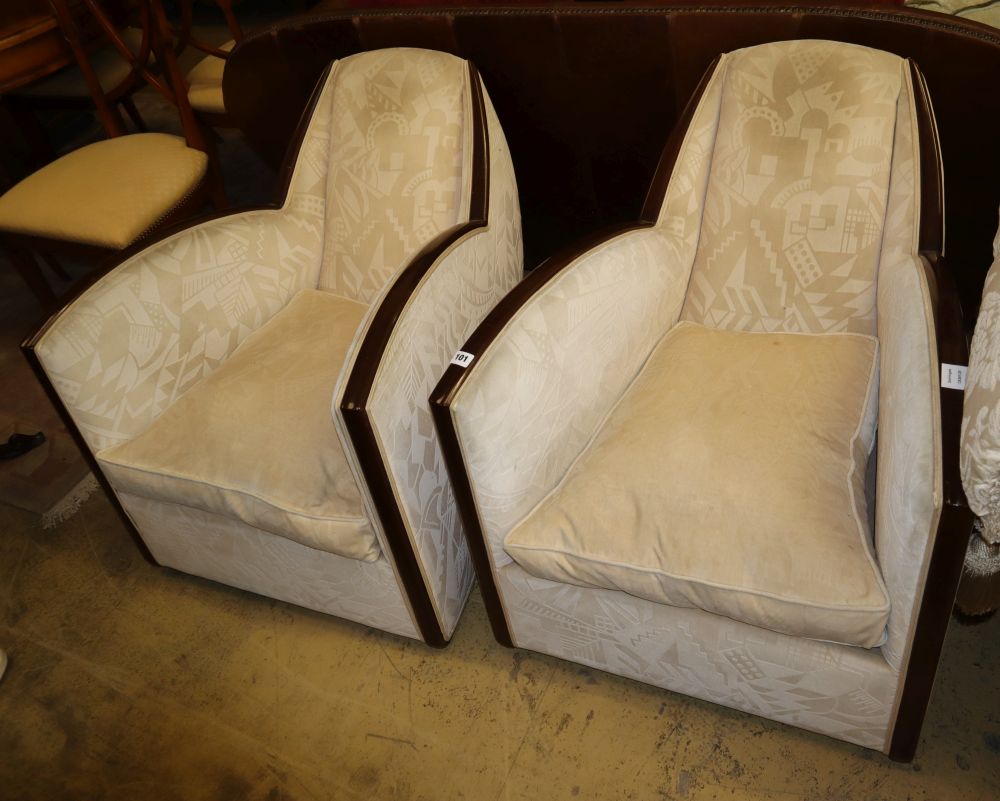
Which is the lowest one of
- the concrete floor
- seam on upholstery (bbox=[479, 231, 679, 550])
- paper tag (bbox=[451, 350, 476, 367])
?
the concrete floor

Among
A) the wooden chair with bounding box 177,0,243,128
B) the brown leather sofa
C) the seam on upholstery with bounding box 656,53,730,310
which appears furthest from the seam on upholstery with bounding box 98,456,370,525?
the wooden chair with bounding box 177,0,243,128

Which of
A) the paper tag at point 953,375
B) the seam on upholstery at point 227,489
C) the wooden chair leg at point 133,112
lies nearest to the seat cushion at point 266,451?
the seam on upholstery at point 227,489

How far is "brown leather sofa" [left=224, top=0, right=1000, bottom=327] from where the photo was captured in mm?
1457

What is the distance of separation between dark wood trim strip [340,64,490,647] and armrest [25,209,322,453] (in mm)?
448

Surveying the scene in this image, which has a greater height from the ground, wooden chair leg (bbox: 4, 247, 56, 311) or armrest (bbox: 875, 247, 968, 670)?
armrest (bbox: 875, 247, 968, 670)

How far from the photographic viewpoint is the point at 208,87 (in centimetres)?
241

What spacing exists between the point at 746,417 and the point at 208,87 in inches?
72.8

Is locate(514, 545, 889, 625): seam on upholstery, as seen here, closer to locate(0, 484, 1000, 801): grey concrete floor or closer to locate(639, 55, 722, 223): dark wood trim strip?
locate(0, 484, 1000, 801): grey concrete floor

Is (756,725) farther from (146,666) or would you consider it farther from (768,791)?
(146,666)

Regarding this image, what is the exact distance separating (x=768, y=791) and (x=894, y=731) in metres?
0.21

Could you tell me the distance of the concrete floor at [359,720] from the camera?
4.36 feet

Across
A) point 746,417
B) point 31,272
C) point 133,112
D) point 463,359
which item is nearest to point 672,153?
point 746,417

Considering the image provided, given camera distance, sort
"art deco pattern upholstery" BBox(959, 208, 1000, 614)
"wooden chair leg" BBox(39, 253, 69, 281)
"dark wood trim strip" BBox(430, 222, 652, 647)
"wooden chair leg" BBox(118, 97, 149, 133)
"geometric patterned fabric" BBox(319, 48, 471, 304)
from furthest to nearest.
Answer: "wooden chair leg" BBox(118, 97, 149, 133), "wooden chair leg" BBox(39, 253, 69, 281), "geometric patterned fabric" BBox(319, 48, 471, 304), "dark wood trim strip" BBox(430, 222, 652, 647), "art deco pattern upholstery" BBox(959, 208, 1000, 614)

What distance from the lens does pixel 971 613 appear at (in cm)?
121
